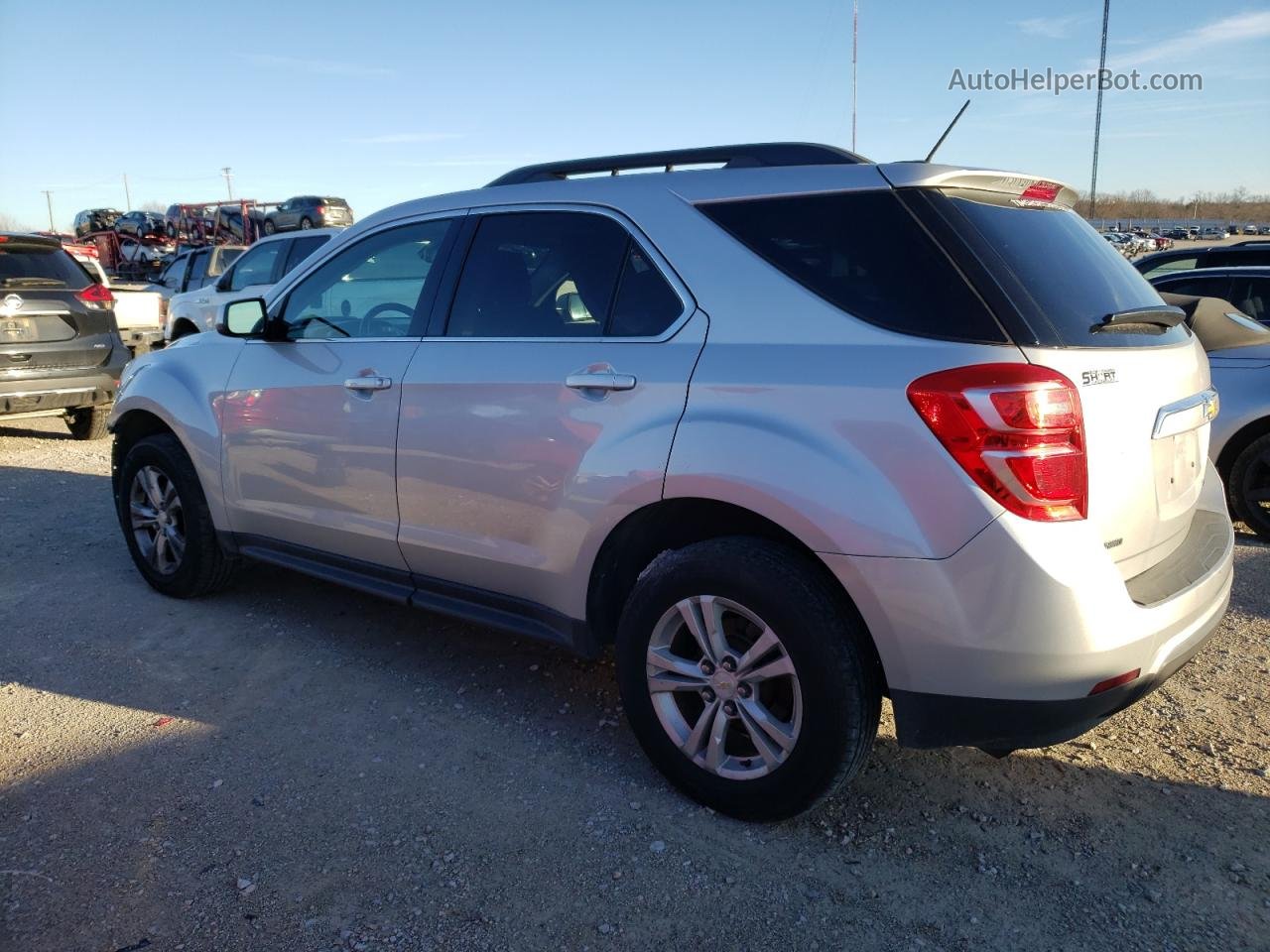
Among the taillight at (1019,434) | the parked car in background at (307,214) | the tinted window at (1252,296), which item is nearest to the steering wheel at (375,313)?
the taillight at (1019,434)

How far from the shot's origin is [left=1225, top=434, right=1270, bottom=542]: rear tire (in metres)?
5.79

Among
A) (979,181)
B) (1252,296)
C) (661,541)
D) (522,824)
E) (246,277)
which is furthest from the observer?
(246,277)

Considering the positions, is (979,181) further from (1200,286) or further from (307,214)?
(307,214)

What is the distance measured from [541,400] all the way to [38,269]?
24.3 ft

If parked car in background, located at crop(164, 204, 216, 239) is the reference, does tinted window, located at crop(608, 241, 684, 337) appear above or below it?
below

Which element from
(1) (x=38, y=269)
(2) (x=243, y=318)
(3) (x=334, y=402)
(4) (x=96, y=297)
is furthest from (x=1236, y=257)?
(1) (x=38, y=269)

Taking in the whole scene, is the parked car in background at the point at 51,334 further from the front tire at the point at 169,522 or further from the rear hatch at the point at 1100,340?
the rear hatch at the point at 1100,340

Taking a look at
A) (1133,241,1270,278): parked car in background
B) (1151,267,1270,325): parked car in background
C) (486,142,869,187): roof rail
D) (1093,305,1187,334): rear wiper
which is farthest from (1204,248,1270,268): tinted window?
(486,142,869,187): roof rail

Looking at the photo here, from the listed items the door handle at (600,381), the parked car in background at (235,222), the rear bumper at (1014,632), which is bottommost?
the rear bumper at (1014,632)

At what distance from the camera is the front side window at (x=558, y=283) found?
3.10 m

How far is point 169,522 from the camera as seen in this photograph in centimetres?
483

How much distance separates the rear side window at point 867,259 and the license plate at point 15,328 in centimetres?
752

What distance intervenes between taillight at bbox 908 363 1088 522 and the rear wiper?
37 cm

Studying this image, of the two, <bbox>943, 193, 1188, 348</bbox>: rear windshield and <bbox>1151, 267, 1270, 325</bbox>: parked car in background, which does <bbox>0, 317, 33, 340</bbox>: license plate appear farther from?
<bbox>1151, 267, 1270, 325</bbox>: parked car in background
